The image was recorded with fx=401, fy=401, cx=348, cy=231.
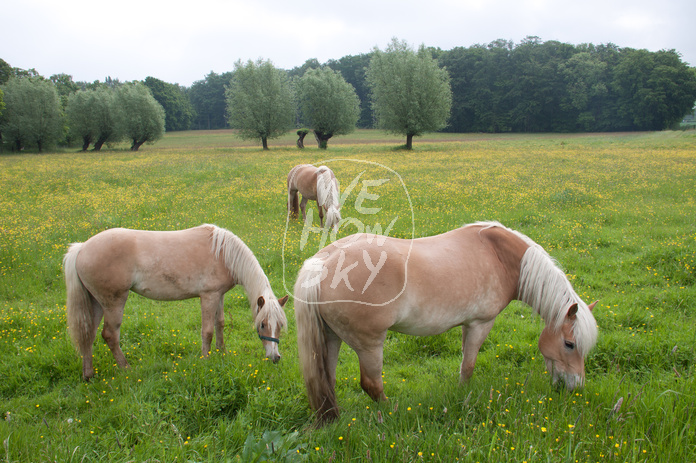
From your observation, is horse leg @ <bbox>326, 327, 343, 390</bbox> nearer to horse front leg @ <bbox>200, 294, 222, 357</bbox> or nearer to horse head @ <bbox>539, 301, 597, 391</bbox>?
horse front leg @ <bbox>200, 294, 222, 357</bbox>

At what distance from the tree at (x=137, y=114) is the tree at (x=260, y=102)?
425 inches

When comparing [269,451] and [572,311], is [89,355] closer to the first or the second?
[269,451]

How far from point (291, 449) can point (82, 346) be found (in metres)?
3.34

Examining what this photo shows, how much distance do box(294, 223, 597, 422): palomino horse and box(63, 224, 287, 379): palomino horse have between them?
44.0 inches

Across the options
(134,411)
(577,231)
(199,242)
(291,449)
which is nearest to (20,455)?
(134,411)

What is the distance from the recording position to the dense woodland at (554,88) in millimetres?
64000

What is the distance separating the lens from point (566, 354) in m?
3.81

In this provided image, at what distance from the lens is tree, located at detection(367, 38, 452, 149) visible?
4028cm

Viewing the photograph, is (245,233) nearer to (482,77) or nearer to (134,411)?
(134,411)

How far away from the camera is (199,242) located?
512 cm

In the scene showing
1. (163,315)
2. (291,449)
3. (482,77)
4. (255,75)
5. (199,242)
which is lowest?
(163,315)

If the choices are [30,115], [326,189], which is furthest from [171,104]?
[326,189]

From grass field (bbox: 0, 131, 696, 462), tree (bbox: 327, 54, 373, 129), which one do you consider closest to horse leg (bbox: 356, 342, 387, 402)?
grass field (bbox: 0, 131, 696, 462)

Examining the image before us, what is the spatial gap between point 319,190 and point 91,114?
172ft
